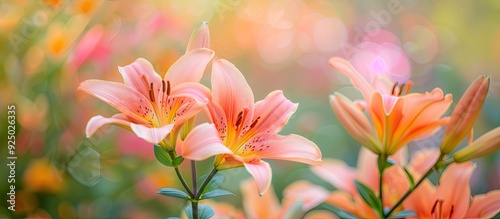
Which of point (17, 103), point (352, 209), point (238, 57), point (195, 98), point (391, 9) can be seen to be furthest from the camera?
point (391, 9)

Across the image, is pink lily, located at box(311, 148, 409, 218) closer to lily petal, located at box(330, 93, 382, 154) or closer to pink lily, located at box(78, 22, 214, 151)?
lily petal, located at box(330, 93, 382, 154)

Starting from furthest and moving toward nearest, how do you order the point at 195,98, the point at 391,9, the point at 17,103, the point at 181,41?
the point at 391,9 → the point at 181,41 → the point at 17,103 → the point at 195,98

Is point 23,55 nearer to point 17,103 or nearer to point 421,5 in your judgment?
point 17,103

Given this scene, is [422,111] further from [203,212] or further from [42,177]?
[42,177]

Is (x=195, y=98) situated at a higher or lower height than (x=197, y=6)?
lower

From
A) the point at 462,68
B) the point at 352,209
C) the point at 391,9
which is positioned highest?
the point at 391,9

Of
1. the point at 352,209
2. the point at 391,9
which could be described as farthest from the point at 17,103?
the point at 391,9

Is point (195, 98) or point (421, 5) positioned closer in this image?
point (195, 98)
